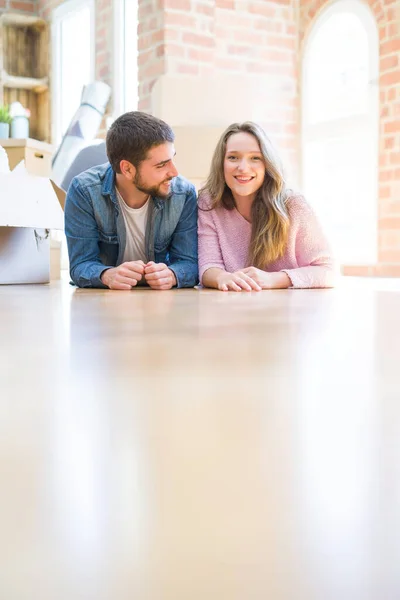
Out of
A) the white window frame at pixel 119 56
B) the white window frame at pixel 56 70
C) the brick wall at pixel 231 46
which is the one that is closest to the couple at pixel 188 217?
the brick wall at pixel 231 46

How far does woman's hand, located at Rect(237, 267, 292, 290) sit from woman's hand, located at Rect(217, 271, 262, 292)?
0.03m

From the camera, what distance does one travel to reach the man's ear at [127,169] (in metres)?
2.09

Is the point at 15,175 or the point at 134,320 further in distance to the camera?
the point at 15,175

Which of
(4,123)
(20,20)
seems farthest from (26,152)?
(20,20)

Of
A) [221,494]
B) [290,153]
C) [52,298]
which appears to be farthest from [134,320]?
[290,153]

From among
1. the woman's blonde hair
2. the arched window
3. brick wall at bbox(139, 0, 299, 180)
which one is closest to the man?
the woman's blonde hair

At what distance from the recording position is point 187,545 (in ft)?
0.73

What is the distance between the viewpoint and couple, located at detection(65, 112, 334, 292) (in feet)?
6.89

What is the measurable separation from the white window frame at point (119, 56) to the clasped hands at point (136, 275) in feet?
10.9

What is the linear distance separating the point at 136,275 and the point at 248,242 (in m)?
0.42

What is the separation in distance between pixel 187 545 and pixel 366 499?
2.9 inches

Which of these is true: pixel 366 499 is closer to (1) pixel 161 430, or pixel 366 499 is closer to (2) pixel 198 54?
(1) pixel 161 430

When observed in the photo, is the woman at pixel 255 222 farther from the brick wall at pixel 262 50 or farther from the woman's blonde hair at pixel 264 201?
the brick wall at pixel 262 50

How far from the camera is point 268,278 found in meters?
2.01
